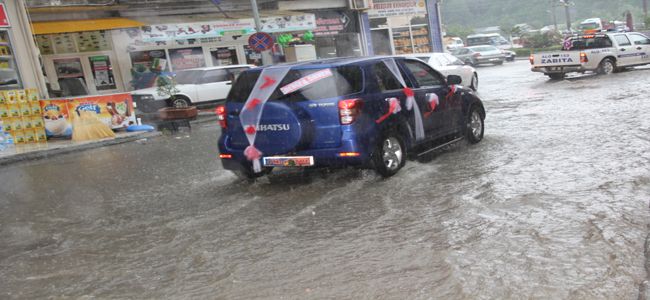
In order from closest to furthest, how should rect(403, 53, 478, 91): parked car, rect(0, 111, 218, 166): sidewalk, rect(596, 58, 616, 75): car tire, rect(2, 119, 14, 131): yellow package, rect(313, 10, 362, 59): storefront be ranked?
rect(0, 111, 218, 166): sidewalk
rect(2, 119, 14, 131): yellow package
rect(403, 53, 478, 91): parked car
rect(596, 58, 616, 75): car tire
rect(313, 10, 362, 59): storefront

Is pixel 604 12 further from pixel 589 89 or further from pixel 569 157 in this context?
pixel 569 157

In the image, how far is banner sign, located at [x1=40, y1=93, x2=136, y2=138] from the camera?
13.9 metres

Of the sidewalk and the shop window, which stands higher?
the shop window

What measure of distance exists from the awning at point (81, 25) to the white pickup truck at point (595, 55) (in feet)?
47.0

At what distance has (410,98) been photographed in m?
7.50

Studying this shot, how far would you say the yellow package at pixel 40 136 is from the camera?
13.8 metres

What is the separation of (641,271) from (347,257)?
6.61ft

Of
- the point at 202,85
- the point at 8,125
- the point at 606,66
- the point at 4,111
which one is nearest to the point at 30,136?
the point at 8,125

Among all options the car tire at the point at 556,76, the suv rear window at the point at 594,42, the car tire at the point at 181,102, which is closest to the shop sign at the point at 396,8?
the car tire at the point at 556,76

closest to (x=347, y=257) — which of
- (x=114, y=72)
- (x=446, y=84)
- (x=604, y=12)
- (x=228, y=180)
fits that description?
(x=228, y=180)

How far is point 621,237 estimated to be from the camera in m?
4.45

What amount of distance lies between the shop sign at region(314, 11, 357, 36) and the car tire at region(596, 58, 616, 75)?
1328 centimetres

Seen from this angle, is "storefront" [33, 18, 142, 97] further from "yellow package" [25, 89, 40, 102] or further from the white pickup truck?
the white pickup truck

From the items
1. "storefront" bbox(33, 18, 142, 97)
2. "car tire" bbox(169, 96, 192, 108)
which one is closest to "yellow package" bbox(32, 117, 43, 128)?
"car tire" bbox(169, 96, 192, 108)
